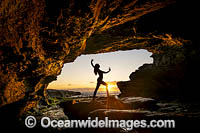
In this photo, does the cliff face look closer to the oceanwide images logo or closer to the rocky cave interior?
the rocky cave interior

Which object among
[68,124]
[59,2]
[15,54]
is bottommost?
[68,124]

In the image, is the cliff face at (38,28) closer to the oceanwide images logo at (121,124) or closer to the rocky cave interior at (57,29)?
the rocky cave interior at (57,29)

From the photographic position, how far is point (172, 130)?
3.22m

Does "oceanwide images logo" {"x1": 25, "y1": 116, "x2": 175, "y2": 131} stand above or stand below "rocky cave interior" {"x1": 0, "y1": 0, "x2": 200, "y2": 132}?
below

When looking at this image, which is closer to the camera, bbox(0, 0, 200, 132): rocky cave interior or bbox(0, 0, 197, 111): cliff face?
bbox(0, 0, 197, 111): cliff face

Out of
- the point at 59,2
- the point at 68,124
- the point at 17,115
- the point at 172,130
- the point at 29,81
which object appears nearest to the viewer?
the point at 172,130

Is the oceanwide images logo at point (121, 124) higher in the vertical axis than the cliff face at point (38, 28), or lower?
lower

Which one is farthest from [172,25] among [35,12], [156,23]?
[35,12]

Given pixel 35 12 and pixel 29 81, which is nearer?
pixel 35 12

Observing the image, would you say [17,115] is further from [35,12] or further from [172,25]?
[172,25]

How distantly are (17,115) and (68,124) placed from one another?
8.45ft

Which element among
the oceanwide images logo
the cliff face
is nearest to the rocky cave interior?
the cliff face

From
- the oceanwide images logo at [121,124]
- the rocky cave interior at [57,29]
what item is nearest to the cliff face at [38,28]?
the rocky cave interior at [57,29]

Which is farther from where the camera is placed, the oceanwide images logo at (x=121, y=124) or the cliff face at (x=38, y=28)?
the oceanwide images logo at (x=121, y=124)
